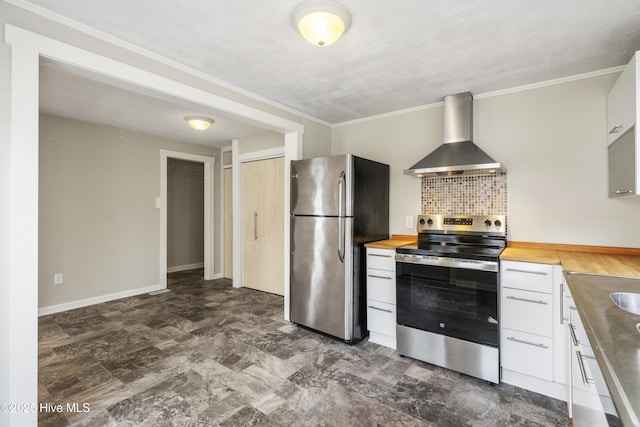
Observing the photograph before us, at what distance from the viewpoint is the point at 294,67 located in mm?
2363

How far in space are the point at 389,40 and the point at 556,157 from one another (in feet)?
5.78

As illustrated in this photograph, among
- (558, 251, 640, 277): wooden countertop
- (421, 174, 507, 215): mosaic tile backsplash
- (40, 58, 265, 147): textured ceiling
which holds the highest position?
(40, 58, 265, 147): textured ceiling

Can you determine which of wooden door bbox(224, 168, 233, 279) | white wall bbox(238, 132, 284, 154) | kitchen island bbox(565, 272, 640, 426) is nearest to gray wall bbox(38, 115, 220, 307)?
wooden door bbox(224, 168, 233, 279)

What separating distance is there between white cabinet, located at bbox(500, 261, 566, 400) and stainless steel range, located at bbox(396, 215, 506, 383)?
83mm

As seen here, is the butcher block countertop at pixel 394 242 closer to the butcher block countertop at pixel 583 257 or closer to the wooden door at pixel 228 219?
the butcher block countertop at pixel 583 257

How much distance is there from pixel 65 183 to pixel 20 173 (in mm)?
2707

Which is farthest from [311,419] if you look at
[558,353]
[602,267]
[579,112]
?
[579,112]

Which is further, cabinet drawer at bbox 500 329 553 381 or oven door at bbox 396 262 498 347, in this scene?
oven door at bbox 396 262 498 347

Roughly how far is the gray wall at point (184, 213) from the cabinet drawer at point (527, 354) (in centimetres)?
573

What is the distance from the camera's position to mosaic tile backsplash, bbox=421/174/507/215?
279 cm

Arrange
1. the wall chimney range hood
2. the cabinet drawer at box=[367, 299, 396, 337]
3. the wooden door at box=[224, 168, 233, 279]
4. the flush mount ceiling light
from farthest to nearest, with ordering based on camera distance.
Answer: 1. the wooden door at box=[224, 168, 233, 279]
2. the cabinet drawer at box=[367, 299, 396, 337]
3. the wall chimney range hood
4. the flush mount ceiling light

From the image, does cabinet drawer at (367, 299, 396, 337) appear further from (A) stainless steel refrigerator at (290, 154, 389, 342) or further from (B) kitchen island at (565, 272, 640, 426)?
(B) kitchen island at (565, 272, 640, 426)

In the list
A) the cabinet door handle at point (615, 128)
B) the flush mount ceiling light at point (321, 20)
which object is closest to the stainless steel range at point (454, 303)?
the cabinet door handle at point (615, 128)

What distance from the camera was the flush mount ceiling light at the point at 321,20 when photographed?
5.28 feet
